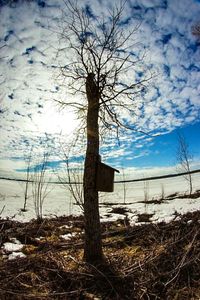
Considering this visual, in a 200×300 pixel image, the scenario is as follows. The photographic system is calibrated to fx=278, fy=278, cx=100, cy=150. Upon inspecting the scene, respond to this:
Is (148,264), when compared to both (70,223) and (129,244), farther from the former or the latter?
(70,223)

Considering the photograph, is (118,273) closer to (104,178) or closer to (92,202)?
(92,202)

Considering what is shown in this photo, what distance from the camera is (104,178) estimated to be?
566 centimetres

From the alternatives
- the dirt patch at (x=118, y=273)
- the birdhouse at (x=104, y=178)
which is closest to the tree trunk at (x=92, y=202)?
the birdhouse at (x=104, y=178)

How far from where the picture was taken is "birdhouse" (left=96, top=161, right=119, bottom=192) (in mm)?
5551

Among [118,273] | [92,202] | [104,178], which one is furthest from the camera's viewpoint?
[104,178]

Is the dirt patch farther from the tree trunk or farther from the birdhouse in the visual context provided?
the birdhouse

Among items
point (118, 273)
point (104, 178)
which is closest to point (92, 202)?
point (104, 178)

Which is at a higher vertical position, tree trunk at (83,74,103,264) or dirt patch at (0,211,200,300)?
tree trunk at (83,74,103,264)

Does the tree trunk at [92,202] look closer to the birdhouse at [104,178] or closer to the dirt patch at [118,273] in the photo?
the birdhouse at [104,178]

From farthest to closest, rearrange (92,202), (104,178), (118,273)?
1. (104,178)
2. (92,202)
3. (118,273)

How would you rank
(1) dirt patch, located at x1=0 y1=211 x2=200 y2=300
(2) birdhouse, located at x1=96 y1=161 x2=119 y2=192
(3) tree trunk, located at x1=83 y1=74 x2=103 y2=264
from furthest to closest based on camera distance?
(2) birdhouse, located at x1=96 y1=161 x2=119 y2=192 → (3) tree trunk, located at x1=83 y1=74 x2=103 y2=264 → (1) dirt patch, located at x1=0 y1=211 x2=200 y2=300

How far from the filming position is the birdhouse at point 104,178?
18.2 ft

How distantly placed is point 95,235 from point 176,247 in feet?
5.05

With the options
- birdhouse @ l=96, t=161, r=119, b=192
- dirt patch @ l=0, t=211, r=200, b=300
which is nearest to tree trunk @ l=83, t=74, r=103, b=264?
birdhouse @ l=96, t=161, r=119, b=192
